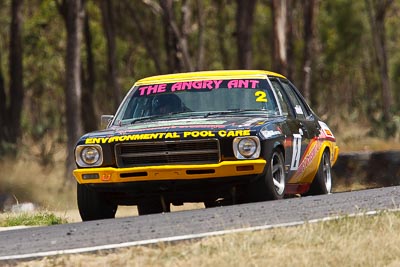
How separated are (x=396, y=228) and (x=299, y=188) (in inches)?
160

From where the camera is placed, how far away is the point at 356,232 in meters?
8.20

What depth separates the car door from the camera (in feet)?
38.5

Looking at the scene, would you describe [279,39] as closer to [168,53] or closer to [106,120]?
[168,53]

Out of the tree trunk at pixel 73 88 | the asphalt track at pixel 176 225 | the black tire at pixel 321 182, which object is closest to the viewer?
the asphalt track at pixel 176 225

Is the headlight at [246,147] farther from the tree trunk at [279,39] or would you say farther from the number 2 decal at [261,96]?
the tree trunk at [279,39]

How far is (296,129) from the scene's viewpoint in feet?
39.7

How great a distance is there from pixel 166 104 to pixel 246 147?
1.73 m

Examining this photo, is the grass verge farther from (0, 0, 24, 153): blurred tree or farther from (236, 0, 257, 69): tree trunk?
(0, 0, 24, 153): blurred tree

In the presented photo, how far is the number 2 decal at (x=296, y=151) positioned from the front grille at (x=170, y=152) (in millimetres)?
1313

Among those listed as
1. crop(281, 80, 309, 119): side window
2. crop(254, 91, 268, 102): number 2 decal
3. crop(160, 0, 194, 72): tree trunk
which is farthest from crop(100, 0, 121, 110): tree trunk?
crop(254, 91, 268, 102): number 2 decal

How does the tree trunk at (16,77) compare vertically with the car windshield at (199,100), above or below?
below

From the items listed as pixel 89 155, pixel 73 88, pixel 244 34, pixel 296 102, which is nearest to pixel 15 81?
pixel 244 34

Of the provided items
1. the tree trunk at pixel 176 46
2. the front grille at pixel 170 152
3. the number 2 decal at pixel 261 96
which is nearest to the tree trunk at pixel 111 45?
the tree trunk at pixel 176 46

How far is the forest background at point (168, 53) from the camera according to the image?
3008 centimetres
